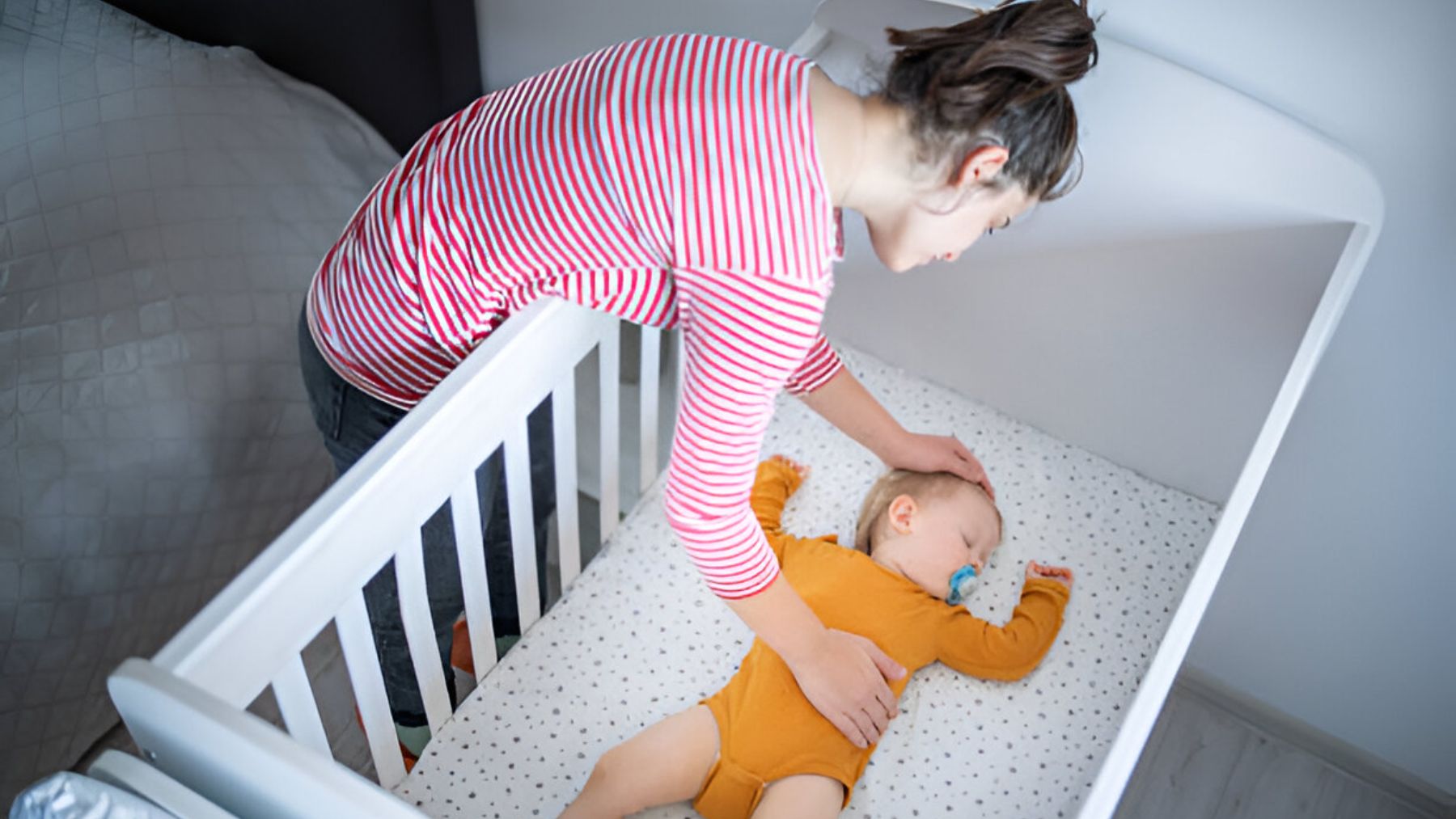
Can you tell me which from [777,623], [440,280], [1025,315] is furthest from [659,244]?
[1025,315]

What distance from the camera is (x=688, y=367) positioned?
829 millimetres

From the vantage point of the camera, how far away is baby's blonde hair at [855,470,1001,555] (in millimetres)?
1247

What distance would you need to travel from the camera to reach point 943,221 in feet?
2.65

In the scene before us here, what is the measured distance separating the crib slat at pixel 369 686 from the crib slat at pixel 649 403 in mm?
401

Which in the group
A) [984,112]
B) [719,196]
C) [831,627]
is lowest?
[831,627]

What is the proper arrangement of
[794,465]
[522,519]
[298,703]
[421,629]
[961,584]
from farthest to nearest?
[794,465] < [961,584] < [522,519] < [421,629] < [298,703]

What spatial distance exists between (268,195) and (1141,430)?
1124 mm

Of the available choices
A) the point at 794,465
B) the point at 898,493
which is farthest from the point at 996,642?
the point at 794,465

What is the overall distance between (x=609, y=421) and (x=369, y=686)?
1.22 feet

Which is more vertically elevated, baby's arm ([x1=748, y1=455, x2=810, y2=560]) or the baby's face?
the baby's face

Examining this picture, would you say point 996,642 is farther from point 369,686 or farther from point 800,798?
point 369,686

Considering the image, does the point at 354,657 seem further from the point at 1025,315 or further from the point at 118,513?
the point at 1025,315

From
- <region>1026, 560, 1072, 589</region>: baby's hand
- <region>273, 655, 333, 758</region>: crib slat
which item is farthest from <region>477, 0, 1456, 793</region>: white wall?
<region>273, 655, 333, 758</region>: crib slat

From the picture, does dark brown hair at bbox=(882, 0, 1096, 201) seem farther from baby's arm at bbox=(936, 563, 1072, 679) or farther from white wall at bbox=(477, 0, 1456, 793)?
baby's arm at bbox=(936, 563, 1072, 679)
